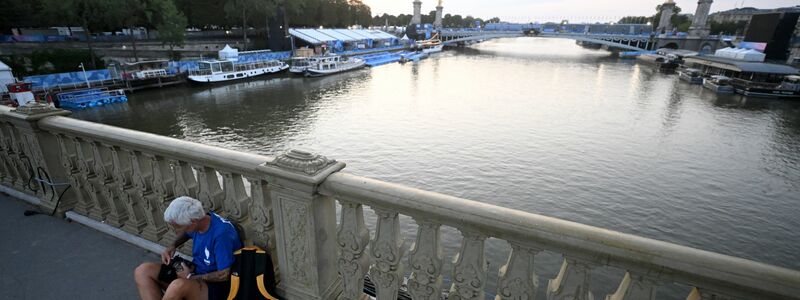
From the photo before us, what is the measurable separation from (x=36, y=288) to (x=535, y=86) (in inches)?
1891

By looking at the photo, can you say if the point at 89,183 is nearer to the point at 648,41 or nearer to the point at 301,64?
the point at 301,64

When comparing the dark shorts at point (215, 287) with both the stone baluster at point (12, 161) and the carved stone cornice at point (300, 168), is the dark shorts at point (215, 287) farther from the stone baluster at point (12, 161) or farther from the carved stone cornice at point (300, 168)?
the stone baluster at point (12, 161)

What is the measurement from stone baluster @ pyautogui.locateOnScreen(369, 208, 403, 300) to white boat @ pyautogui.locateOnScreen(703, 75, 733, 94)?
5251 centimetres

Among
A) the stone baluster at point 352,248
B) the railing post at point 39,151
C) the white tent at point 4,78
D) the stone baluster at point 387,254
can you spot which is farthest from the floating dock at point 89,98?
the stone baluster at point 387,254

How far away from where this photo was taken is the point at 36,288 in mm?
3562

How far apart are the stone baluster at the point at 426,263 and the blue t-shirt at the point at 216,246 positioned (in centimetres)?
149

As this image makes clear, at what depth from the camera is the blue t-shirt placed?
3039 millimetres

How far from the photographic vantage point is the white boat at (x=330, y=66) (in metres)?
51.8

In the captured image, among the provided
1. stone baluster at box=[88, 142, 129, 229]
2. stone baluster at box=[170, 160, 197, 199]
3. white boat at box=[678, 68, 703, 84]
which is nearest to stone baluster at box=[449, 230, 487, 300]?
stone baluster at box=[170, 160, 197, 199]

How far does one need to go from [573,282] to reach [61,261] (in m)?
4.79

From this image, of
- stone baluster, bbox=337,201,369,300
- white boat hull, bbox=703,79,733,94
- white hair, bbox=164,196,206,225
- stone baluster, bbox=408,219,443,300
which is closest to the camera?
stone baluster, bbox=408,219,443,300

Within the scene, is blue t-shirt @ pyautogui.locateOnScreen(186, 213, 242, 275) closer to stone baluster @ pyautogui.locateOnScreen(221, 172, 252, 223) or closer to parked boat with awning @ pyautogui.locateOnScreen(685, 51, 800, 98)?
stone baluster @ pyautogui.locateOnScreen(221, 172, 252, 223)

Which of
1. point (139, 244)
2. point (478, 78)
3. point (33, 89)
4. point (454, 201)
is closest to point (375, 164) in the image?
point (139, 244)

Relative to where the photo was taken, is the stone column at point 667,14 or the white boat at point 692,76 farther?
the stone column at point 667,14
